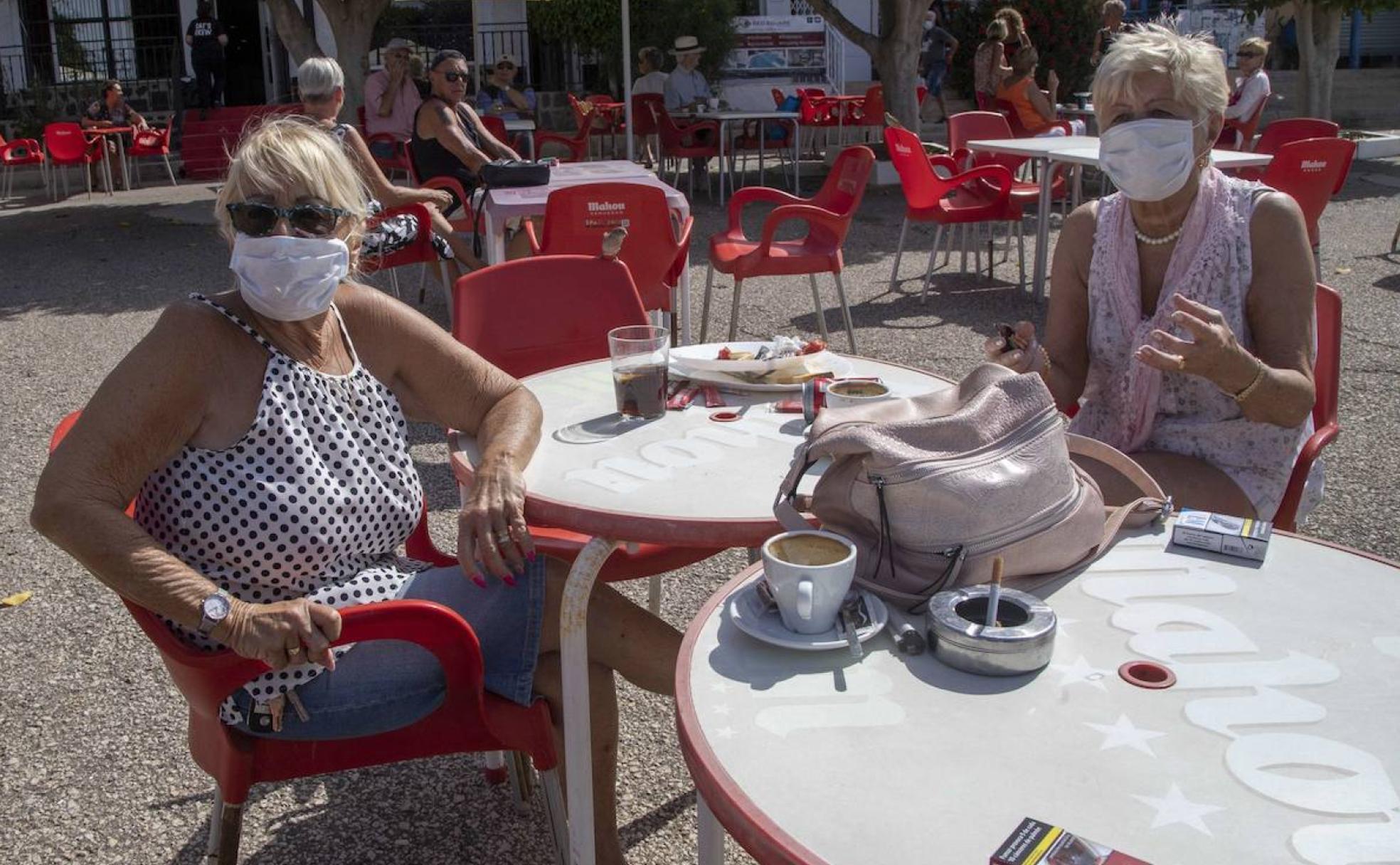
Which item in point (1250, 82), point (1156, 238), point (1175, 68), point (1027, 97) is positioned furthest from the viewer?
point (1027, 97)

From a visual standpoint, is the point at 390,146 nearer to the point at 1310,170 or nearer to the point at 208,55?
the point at 1310,170

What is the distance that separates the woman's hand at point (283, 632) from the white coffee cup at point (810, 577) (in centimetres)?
71

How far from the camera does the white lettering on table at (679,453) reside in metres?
2.07

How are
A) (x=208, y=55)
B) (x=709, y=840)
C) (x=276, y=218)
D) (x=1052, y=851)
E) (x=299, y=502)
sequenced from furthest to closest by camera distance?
(x=208, y=55)
(x=276, y=218)
(x=299, y=502)
(x=709, y=840)
(x=1052, y=851)

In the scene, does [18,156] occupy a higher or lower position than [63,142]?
lower

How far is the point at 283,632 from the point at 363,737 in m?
0.27

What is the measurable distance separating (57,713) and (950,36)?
17734 mm

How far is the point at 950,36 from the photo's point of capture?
60.2 feet

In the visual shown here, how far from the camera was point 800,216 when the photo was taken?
20.5 ft

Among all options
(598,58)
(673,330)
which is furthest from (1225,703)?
(598,58)

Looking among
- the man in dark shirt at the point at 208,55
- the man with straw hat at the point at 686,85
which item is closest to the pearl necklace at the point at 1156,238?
the man with straw hat at the point at 686,85

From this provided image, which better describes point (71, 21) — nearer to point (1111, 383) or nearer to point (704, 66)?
point (704, 66)

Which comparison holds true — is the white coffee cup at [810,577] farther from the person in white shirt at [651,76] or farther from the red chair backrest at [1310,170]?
the person in white shirt at [651,76]

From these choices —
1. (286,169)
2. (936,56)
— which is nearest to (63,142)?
(936,56)
